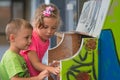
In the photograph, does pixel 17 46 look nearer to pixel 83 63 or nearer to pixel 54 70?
pixel 54 70

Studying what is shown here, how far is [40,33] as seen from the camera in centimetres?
168

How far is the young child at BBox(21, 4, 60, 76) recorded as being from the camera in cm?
160

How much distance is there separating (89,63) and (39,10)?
59cm

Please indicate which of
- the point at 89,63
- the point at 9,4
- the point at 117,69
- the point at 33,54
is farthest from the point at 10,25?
the point at 9,4

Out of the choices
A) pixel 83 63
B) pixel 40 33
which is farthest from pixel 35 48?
pixel 83 63

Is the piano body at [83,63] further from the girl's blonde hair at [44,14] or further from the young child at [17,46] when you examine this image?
the girl's blonde hair at [44,14]

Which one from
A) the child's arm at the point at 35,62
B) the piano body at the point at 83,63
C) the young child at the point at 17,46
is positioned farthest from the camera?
the child's arm at the point at 35,62

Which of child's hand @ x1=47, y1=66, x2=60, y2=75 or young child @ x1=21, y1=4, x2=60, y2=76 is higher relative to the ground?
young child @ x1=21, y1=4, x2=60, y2=76

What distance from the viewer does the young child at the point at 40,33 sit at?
1.60 m

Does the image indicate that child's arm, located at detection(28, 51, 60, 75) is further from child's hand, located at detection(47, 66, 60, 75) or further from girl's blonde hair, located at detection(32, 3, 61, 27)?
girl's blonde hair, located at detection(32, 3, 61, 27)

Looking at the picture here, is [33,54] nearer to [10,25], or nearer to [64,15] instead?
[10,25]

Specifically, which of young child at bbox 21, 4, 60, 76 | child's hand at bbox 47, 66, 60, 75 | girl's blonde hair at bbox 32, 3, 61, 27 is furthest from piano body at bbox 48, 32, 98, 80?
girl's blonde hair at bbox 32, 3, 61, 27

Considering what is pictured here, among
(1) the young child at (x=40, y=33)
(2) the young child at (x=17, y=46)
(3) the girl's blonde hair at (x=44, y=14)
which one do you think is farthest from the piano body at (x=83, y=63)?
(3) the girl's blonde hair at (x=44, y=14)

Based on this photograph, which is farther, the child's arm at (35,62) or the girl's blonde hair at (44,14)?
the girl's blonde hair at (44,14)
